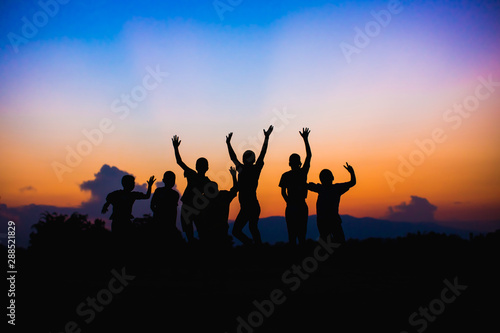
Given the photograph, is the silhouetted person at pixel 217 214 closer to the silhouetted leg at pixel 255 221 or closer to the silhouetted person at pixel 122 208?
the silhouetted leg at pixel 255 221

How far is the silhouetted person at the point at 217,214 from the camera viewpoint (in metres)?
7.51

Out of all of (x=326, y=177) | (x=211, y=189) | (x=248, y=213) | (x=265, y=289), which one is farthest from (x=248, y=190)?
(x=265, y=289)

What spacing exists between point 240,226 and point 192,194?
1312mm

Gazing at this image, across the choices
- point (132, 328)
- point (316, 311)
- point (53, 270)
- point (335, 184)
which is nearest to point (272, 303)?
point (316, 311)

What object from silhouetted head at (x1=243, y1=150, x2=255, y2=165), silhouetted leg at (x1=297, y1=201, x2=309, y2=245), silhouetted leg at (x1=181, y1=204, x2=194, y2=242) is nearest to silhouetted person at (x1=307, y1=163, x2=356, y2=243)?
silhouetted leg at (x1=297, y1=201, x2=309, y2=245)

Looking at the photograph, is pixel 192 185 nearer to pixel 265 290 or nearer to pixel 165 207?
pixel 165 207

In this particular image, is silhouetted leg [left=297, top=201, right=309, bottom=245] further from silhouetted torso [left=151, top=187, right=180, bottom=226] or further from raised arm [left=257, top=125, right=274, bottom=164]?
silhouetted torso [left=151, top=187, right=180, bottom=226]

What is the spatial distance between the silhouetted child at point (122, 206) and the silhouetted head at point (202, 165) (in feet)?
5.47

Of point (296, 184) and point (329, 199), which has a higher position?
point (296, 184)

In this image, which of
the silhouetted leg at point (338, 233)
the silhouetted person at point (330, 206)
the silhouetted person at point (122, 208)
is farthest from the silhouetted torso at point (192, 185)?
the silhouetted leg at point (338, 233)

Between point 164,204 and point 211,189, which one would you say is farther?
point 164,204

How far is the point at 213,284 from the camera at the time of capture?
526 centimetres

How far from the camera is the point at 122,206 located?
8.01m

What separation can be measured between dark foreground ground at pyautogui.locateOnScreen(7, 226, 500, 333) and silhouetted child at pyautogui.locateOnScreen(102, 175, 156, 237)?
0.73 meters
